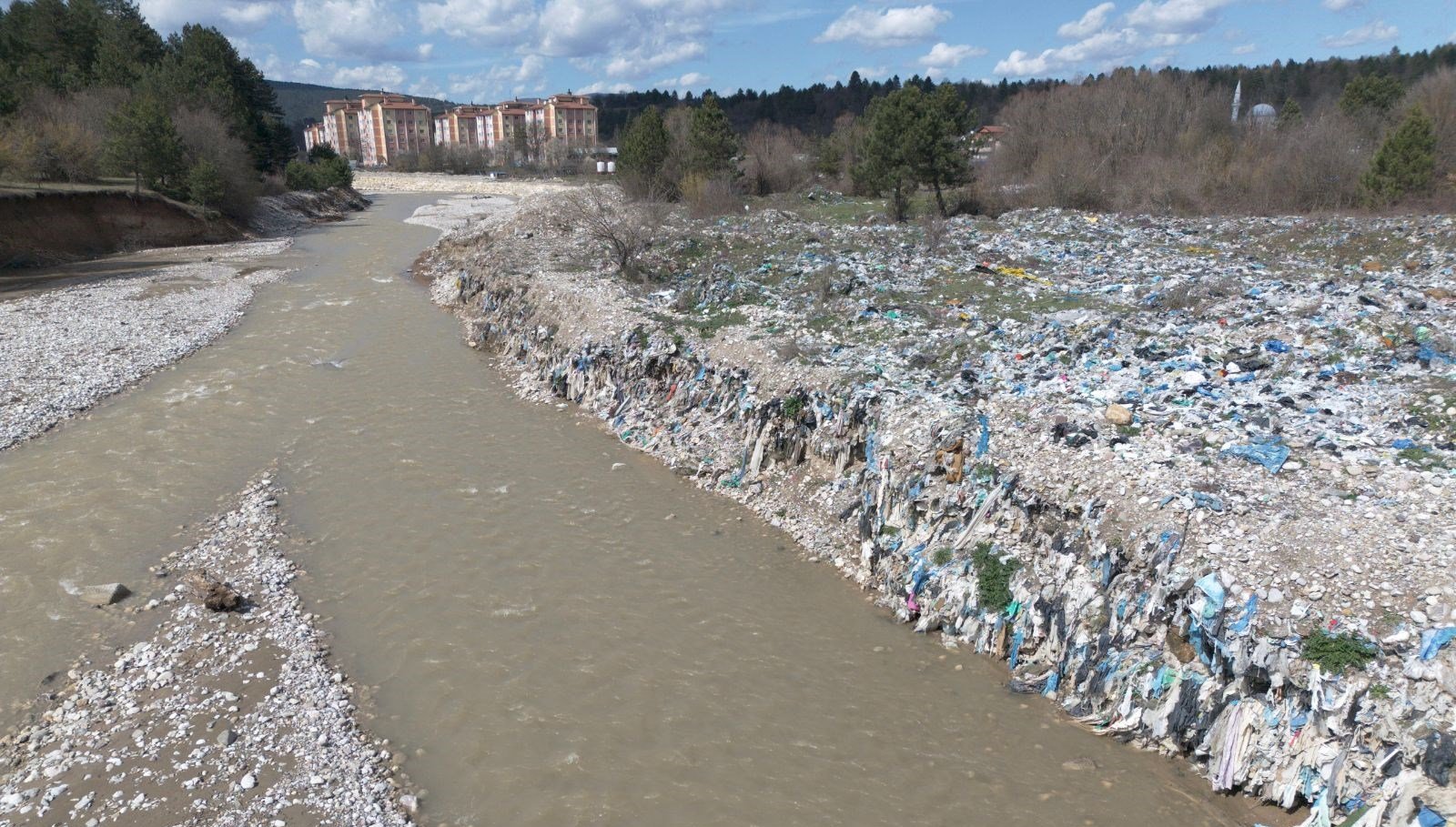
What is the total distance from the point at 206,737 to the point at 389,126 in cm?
11988

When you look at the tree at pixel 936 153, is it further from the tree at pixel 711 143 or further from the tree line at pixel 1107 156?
the tree at pixel 711 143

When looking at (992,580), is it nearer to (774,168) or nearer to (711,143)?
(711,143)

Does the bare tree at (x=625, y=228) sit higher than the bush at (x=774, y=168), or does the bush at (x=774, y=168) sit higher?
the bush at (x=774, y=168)

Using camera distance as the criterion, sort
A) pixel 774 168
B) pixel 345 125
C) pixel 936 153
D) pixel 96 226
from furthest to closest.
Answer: pixel 345 125
pixel 774 168
pixel 96 226
pixel 936 153

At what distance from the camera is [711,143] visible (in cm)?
2914

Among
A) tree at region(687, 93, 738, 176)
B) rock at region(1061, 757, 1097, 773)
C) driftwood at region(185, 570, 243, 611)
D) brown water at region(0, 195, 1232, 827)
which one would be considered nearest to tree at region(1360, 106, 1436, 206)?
tree at region(687, 93, 738, 176)

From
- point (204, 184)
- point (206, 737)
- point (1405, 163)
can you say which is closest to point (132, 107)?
point (204, 184)

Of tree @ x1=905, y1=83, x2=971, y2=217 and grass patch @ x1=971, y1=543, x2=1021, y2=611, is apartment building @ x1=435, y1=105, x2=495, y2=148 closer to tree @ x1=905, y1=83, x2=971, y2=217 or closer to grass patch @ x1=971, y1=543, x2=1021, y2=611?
tree @ x1=905, y1=83, x2=971, y2=217

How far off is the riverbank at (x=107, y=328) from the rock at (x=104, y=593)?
5188 mm

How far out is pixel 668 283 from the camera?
654 inches

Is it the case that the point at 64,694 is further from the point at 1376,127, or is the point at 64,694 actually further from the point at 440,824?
the point at 1376,127

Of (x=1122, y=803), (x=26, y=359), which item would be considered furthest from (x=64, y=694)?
(x=26, y=359)

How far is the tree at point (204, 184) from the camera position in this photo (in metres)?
31.5

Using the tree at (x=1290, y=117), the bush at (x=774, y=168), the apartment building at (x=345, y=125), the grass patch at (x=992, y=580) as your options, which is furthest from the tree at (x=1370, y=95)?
the apartment building at (x=345, y=125)
